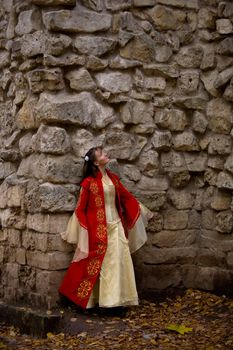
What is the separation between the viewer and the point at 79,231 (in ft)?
17.8

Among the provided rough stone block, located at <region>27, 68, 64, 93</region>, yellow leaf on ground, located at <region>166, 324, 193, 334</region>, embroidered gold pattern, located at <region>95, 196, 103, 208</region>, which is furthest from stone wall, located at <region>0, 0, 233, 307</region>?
yellow leaf on ground, located at <region>166, 324, 193, 334</region>

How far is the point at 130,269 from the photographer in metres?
5.49

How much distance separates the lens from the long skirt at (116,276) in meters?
5.35

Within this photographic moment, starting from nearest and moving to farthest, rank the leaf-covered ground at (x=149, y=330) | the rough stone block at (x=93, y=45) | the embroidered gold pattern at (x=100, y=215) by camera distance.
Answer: the leaf-covered ground at (x=149, y=330)
the embroidered gold pattern at (x=100, y=215)
the rough stone block at (x=93, y=45)

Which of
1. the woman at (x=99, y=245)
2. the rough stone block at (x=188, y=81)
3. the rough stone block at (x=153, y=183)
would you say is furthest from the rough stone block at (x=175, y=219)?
the rough stone block at (x=188, y=81)

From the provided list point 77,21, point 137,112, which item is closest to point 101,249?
point 137,112

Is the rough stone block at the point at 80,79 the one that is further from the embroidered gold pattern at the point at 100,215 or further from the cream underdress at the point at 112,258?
the embroidered gold pattern at the point at 100,215

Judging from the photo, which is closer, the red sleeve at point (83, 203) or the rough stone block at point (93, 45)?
the red sleeve at point (83, 203)

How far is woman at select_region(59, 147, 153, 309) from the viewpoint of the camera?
538 centimetres

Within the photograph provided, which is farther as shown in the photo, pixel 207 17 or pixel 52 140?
pixel 207 17

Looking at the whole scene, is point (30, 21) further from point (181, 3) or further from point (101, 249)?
point (101, 249)

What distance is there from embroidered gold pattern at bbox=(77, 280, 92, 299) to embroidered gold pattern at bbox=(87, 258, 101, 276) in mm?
83

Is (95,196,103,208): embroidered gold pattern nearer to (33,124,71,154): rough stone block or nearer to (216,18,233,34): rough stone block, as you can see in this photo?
(33,124,71,154): rough stone block

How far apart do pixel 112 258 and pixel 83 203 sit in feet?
1.70
